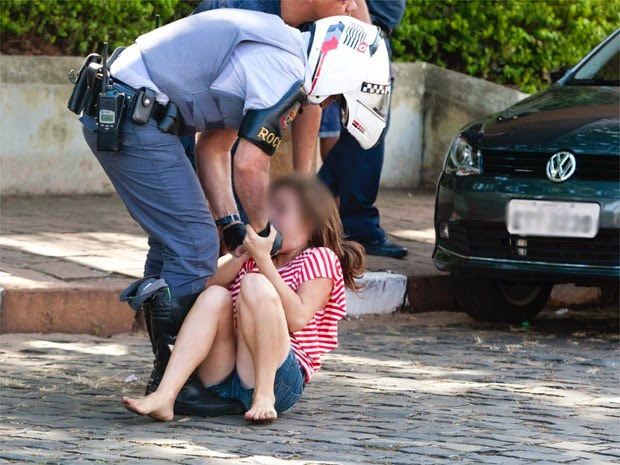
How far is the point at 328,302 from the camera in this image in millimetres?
4766

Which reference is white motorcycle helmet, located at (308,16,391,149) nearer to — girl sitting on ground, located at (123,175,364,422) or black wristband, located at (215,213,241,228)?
girl sitting on ground, located at (123,175,364,422)

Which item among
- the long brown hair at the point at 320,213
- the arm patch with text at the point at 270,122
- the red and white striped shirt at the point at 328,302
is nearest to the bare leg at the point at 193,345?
the red and white striped shirt at the point at 328,302

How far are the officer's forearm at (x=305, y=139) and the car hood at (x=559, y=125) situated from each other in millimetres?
1209

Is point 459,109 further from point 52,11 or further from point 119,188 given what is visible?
point 119,188

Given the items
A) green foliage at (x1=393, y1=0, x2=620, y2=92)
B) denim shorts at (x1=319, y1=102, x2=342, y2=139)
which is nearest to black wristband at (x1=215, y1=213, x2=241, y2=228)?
denim shorts at (x1=319, y1=102, x2=342, y2=139)

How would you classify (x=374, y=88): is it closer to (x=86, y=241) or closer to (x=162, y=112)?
(x=162, y=112)

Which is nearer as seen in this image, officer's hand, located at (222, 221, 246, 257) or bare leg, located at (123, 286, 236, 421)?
bare leg, located at (123, 286, 236, 421)

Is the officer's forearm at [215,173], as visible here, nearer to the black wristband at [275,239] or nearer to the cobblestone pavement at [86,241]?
the black wristband at [275,239]

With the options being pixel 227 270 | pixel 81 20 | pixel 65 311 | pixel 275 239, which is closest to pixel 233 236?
pixel 227 270

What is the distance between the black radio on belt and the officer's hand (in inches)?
22.5

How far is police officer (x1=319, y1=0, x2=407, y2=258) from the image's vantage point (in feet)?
26.0

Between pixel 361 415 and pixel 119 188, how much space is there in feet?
3.66

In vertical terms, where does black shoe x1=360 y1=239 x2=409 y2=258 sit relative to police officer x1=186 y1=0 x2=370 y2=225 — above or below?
below

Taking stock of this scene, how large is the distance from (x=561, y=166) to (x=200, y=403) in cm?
257
